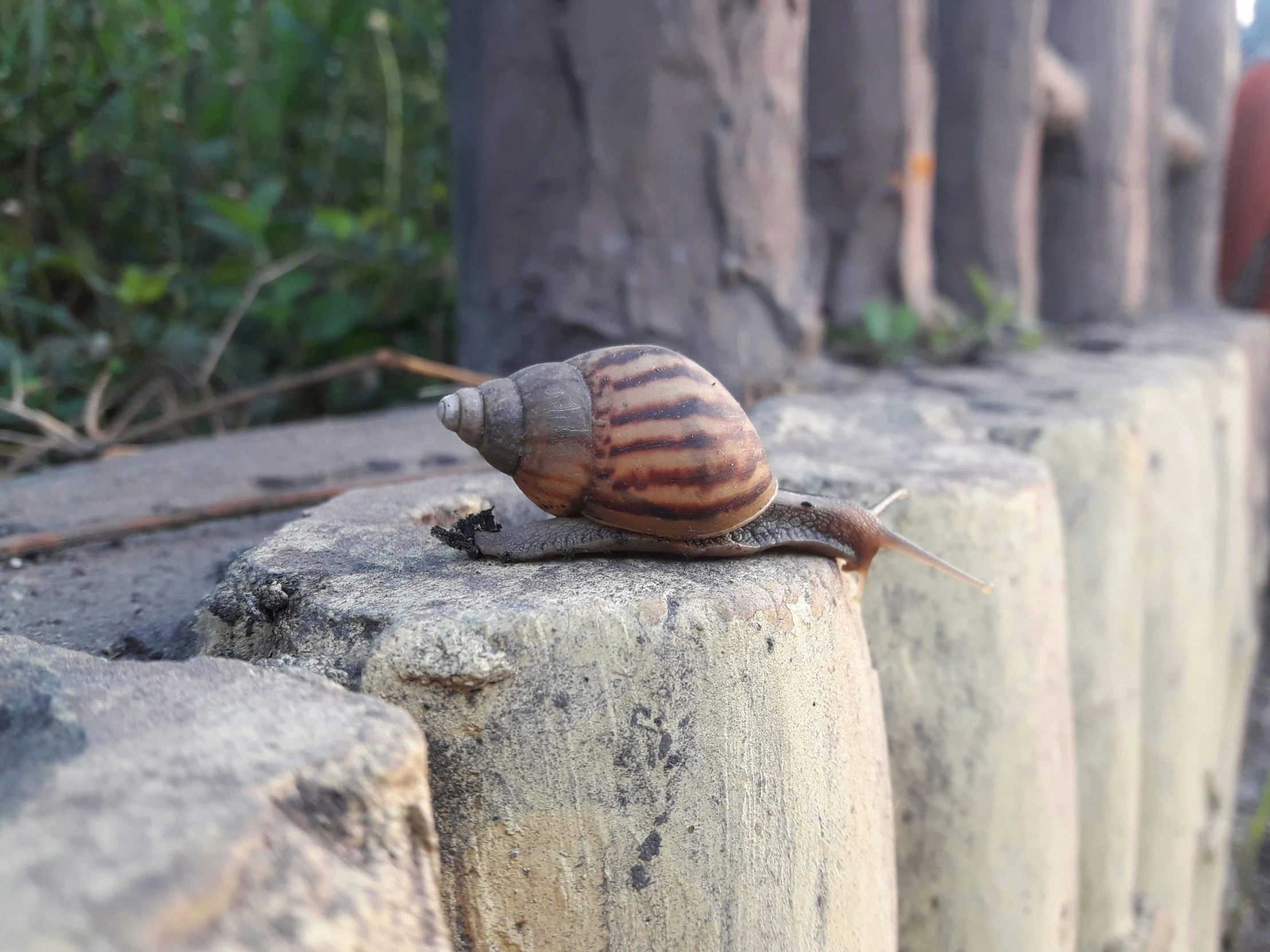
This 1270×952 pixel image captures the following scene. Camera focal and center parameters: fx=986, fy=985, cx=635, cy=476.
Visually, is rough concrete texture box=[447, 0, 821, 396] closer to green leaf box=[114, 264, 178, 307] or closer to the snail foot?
green leaf box=[114, 264, 178, 307]

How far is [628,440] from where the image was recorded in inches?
44.6

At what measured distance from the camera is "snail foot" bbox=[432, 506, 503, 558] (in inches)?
46.1

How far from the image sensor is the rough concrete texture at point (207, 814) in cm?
54

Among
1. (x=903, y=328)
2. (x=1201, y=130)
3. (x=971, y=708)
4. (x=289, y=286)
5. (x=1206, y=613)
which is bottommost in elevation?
(x=1206, y=613)

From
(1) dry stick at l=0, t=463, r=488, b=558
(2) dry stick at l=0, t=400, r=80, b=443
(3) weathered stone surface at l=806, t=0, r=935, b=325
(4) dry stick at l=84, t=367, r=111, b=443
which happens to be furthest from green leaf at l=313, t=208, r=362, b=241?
(3) weathered stone surface at l=806, t=0, r=935, b=325

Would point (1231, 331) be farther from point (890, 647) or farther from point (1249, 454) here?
point (890, 647)

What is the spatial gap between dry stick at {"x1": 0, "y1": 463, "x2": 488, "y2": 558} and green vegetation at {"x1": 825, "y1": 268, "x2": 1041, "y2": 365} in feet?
4.92

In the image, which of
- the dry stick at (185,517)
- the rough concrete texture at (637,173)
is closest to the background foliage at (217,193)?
the rough concrete texture at (637,173)

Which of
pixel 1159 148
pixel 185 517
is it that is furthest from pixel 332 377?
pixel 1159 148

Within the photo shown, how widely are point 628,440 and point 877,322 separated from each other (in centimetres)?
185

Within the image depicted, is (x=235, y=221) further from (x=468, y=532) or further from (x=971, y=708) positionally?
→ (x=971, y=708)

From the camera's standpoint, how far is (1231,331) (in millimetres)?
4410

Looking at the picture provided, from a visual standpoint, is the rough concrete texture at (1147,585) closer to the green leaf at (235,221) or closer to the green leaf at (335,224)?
the green leaf at (335,224)

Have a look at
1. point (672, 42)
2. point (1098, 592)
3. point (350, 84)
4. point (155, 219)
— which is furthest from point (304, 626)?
point (350, 84)
